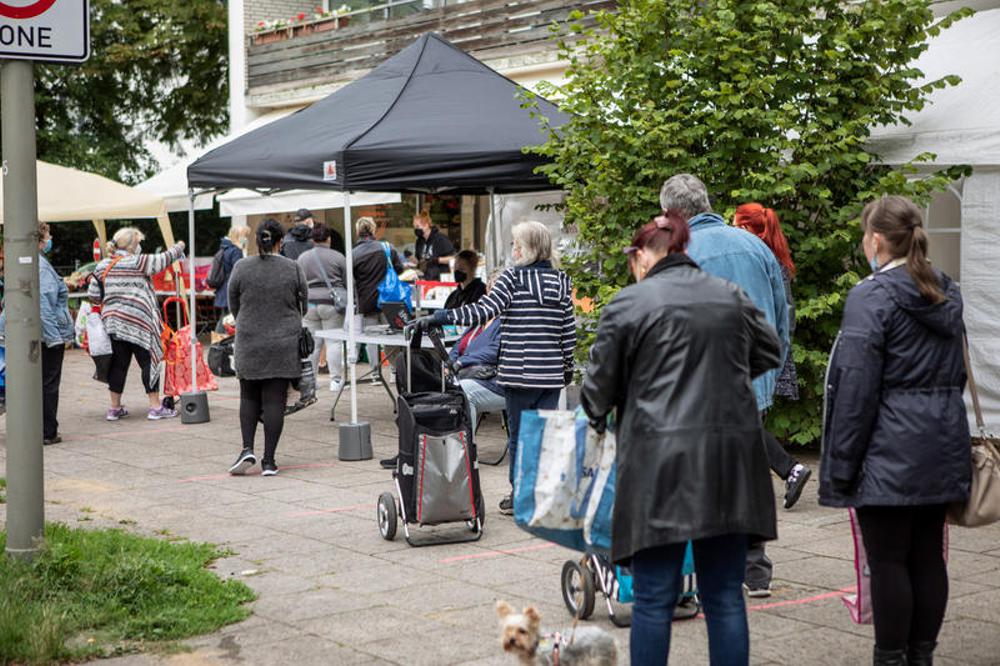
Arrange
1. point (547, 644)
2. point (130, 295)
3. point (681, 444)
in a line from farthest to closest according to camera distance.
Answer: point (130, 295)
point (547, 644)
point (681, 444)

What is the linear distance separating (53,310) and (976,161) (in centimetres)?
759

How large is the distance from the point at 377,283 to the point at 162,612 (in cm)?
877

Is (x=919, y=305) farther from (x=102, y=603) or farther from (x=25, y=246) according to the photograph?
(x=25, y=246)

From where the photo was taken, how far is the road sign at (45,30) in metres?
5.99

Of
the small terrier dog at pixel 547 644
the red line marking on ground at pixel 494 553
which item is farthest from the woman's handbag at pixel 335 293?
the small terrier dog at pixel 547 644

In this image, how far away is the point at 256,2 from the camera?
23141 millimetres

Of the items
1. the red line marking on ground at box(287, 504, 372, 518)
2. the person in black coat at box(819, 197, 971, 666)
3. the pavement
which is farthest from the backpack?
the person in black coat at box(819, 197, 971, 666)

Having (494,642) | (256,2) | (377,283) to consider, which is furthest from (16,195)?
(256,2)

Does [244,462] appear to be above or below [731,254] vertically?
below

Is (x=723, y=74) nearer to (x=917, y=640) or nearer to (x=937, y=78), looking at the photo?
(x=937, y=78)

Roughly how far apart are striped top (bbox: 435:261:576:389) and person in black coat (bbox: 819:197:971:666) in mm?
3272

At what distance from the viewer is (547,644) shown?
4.46 metres

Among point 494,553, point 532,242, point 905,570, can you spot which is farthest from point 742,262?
point 494,553

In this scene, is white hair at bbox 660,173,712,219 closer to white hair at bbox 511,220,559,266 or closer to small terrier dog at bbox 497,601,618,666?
white hair at bbox 511,220,559,266
